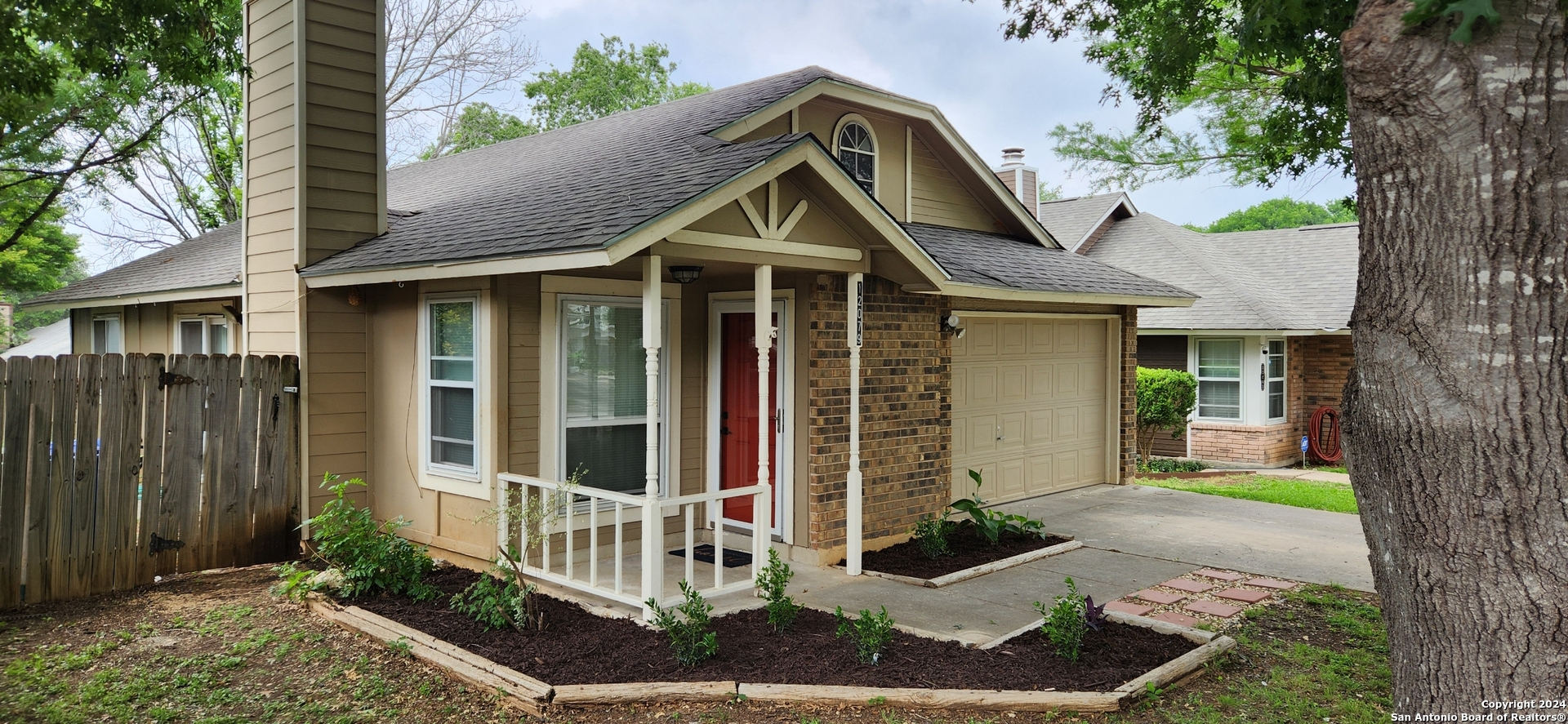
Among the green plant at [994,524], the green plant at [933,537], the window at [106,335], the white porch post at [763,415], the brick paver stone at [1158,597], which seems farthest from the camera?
the window at [106,335]

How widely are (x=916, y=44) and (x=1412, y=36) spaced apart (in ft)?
158

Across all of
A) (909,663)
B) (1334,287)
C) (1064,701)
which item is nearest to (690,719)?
(909,663)

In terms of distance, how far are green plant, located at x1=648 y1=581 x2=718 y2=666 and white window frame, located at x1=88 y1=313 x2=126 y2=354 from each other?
12233 mm

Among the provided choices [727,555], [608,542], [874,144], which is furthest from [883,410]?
[874,144]

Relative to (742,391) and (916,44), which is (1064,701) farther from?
(916,44)

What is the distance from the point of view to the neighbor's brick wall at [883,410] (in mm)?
7715

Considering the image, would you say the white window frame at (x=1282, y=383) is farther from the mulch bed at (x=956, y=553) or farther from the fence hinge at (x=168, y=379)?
the fence hinge at (x=168, y=379)

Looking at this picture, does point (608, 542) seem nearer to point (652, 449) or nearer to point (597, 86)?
point (652, 449)

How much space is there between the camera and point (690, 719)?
15.1 feet

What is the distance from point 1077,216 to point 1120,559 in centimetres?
1551

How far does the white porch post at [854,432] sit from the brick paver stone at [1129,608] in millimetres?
1936

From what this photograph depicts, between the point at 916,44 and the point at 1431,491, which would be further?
the point at 916,44

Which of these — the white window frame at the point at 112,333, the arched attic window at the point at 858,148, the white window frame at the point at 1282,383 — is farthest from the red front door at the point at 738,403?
the white window frame at the point at 1282,383

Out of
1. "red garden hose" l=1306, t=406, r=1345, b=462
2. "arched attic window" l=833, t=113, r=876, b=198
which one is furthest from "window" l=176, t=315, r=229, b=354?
"red garden hose" l=1306, t=406, r=1345, b=462
